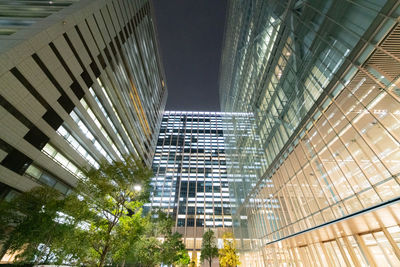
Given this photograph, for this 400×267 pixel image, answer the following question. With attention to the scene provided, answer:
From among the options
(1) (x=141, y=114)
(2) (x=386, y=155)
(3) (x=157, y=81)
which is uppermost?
(3) (x=157, y=81)

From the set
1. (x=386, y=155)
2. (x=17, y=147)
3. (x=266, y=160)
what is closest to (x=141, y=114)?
(x=17, y=147)

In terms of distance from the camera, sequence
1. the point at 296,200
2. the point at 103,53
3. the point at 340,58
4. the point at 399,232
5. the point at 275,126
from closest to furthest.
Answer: the point at 399,232 < the point at 340,58 < the point at 296,200 < the point at 275,126 < the point at 103,53

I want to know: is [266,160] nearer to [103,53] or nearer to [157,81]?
[103,53]

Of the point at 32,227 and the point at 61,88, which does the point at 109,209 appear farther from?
the point at 61,88

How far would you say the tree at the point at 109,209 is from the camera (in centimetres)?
1043

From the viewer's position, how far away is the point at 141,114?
44438mm

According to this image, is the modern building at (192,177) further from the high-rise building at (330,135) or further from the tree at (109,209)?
the tree at (109,209)

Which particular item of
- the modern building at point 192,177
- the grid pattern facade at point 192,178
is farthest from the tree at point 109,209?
the grid pattern facade at point 192,178

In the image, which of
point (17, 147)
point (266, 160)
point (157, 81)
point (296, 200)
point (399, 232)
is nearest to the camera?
point (399, 232)

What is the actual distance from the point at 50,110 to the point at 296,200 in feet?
88.4

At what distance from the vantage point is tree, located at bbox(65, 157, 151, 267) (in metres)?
10.4

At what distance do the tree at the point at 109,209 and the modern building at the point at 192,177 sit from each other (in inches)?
1333

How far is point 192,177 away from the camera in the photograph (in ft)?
233

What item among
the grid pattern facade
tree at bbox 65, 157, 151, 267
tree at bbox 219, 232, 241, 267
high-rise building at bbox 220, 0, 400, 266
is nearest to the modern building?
the grid pattern facade
